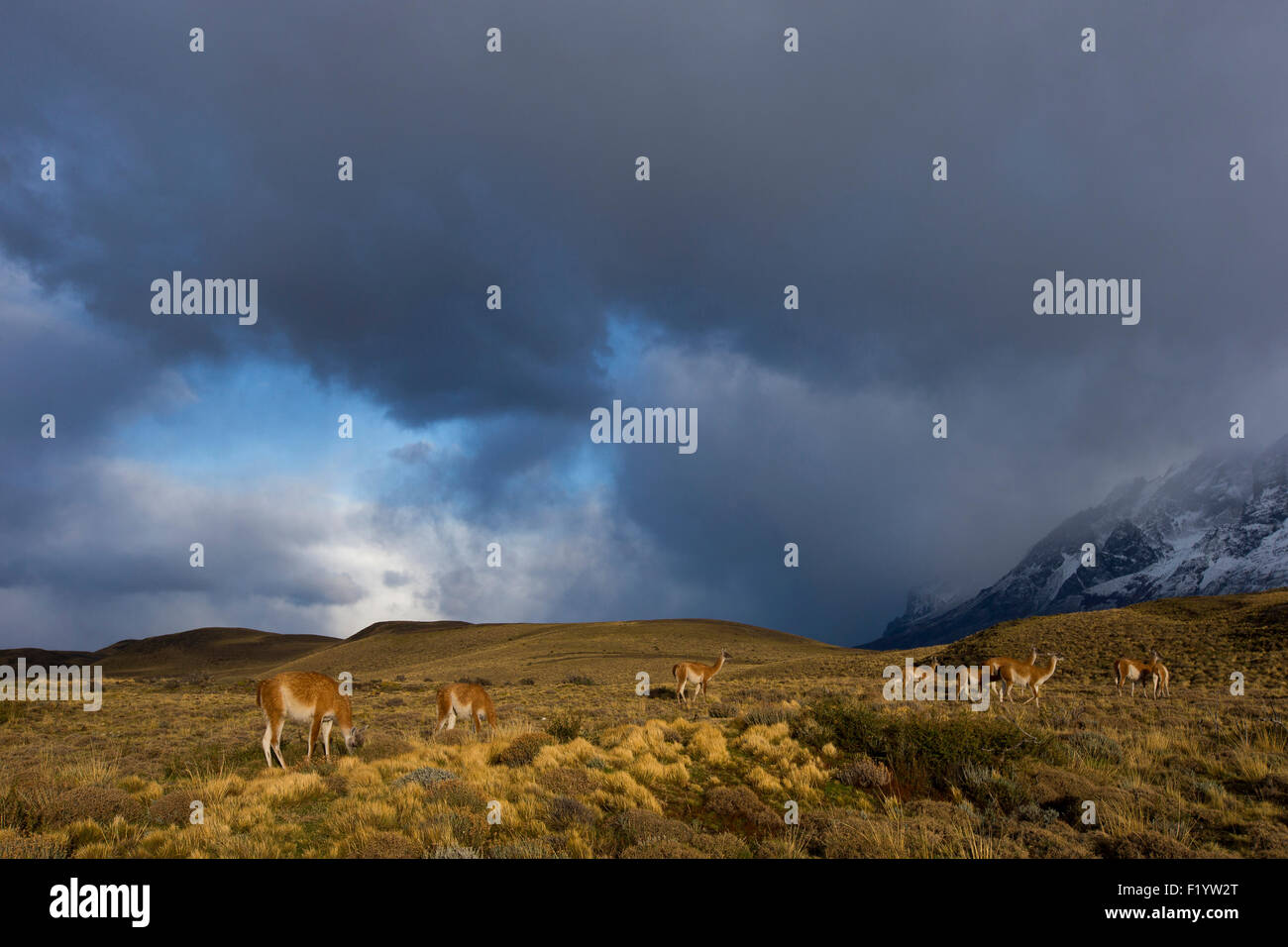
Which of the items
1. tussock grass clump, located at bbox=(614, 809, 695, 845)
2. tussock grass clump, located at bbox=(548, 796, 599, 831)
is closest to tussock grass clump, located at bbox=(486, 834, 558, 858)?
tussock grass clump, located at bbox=(548, 796, 599, 831)

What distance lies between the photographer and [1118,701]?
19.5 m

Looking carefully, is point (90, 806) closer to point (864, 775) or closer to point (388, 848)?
point (388, 848)

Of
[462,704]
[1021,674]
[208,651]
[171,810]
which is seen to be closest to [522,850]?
[171,810]

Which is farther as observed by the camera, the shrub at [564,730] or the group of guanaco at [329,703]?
the shrub at [564,730]

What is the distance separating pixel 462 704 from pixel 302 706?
3.57 metres

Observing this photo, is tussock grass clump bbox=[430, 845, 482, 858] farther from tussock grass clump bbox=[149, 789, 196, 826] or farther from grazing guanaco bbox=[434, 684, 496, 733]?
grazing guanaco bbox=[434, 684, 496, 733]

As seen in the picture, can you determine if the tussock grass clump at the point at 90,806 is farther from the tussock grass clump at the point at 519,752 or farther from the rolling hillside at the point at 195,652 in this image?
the rolling hillside at the point at 195,652

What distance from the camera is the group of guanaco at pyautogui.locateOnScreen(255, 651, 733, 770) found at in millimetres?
11148

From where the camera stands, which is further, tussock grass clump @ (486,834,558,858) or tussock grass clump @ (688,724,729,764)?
tussock grass clump @ (688,724,729,764)

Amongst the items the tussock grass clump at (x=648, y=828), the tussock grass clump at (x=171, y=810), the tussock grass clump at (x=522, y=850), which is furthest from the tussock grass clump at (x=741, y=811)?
the tussock grass clump at (x=171, y=810)

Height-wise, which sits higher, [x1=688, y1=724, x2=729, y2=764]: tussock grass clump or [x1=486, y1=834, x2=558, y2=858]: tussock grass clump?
[x1=486, y1=834, x2=558, y2=858]: tussock grass clump

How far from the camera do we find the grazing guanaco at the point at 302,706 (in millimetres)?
11117
